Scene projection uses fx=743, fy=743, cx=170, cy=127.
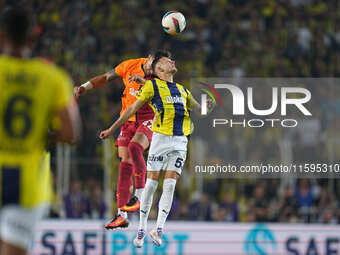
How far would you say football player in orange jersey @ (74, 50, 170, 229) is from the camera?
9781 millimetres

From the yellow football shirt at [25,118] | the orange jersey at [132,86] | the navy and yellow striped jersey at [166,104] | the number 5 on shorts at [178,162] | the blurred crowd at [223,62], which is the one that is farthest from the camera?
the blurred crowd at [223,62]

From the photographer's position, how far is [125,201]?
996cm

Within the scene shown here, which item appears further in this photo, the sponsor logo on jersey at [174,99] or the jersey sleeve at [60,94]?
the sponsor logo on jersey at [174,99]

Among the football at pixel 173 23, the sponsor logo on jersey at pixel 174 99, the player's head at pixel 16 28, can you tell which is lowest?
the sponsor logo on jersey at pixel 174 99

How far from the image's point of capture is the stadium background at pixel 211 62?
53.7 ft

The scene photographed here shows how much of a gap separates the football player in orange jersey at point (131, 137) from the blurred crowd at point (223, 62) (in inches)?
231

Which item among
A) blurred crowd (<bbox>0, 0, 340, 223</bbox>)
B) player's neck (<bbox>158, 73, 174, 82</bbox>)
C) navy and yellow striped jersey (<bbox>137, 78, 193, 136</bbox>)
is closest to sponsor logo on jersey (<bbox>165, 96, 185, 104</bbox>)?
navy and yellow striped jersey (<bbox>137, 78, 193, 136</bbox>)

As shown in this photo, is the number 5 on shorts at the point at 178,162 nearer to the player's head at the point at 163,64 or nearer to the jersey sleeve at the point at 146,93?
the jersey sleeve at the point at 146,93

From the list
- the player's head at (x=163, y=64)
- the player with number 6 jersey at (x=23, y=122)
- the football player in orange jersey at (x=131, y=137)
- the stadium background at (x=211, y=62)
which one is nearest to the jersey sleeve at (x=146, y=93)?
the player's head at (x=163, y=64)

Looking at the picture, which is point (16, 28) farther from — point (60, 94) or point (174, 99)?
point (174, 99)

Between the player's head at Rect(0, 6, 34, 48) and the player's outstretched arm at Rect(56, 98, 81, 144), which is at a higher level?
the player's head at Rect(0, 6, 34, 48)

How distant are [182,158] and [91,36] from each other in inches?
438

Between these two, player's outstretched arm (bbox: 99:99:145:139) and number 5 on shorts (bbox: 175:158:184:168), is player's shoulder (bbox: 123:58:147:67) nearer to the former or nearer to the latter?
player's outstretched arm (bbox: 99:99:145:139)

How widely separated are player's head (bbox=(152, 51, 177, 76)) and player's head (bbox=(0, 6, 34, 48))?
397cm
